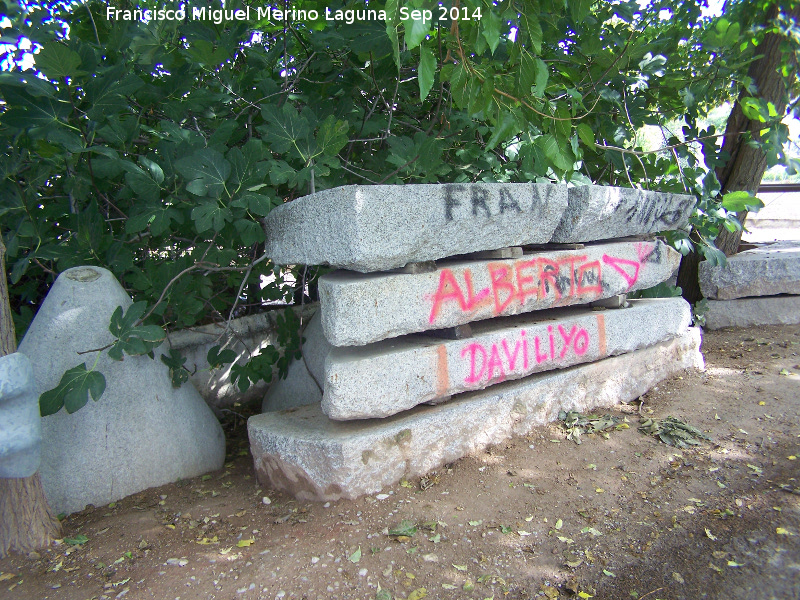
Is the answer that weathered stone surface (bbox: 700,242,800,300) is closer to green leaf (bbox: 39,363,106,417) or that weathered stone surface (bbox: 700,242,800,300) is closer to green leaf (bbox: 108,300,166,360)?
green leaf (bbox: 108,300,166,360)

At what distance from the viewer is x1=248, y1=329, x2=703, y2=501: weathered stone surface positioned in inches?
96.0

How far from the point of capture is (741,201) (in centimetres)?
400

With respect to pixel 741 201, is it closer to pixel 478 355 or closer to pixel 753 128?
pixel 753 128

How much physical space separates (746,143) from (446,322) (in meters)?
3.69

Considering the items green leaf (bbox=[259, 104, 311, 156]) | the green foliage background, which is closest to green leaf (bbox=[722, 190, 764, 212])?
the green foliage background

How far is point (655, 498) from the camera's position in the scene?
246 centimetres

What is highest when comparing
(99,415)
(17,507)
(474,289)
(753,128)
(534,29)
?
(753,128)

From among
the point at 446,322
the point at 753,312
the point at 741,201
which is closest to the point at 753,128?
the point at 741,201

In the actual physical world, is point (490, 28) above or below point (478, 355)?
above

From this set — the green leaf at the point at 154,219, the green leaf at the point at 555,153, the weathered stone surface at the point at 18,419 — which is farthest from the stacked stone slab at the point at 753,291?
the weathered stone surface at the point at 18,419

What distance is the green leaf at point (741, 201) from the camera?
3971 millimetres

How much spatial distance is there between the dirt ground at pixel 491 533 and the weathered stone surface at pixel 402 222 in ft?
3.42

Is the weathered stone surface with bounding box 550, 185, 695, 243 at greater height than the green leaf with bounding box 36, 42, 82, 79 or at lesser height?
lesser

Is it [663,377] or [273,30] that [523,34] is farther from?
[663,377]
